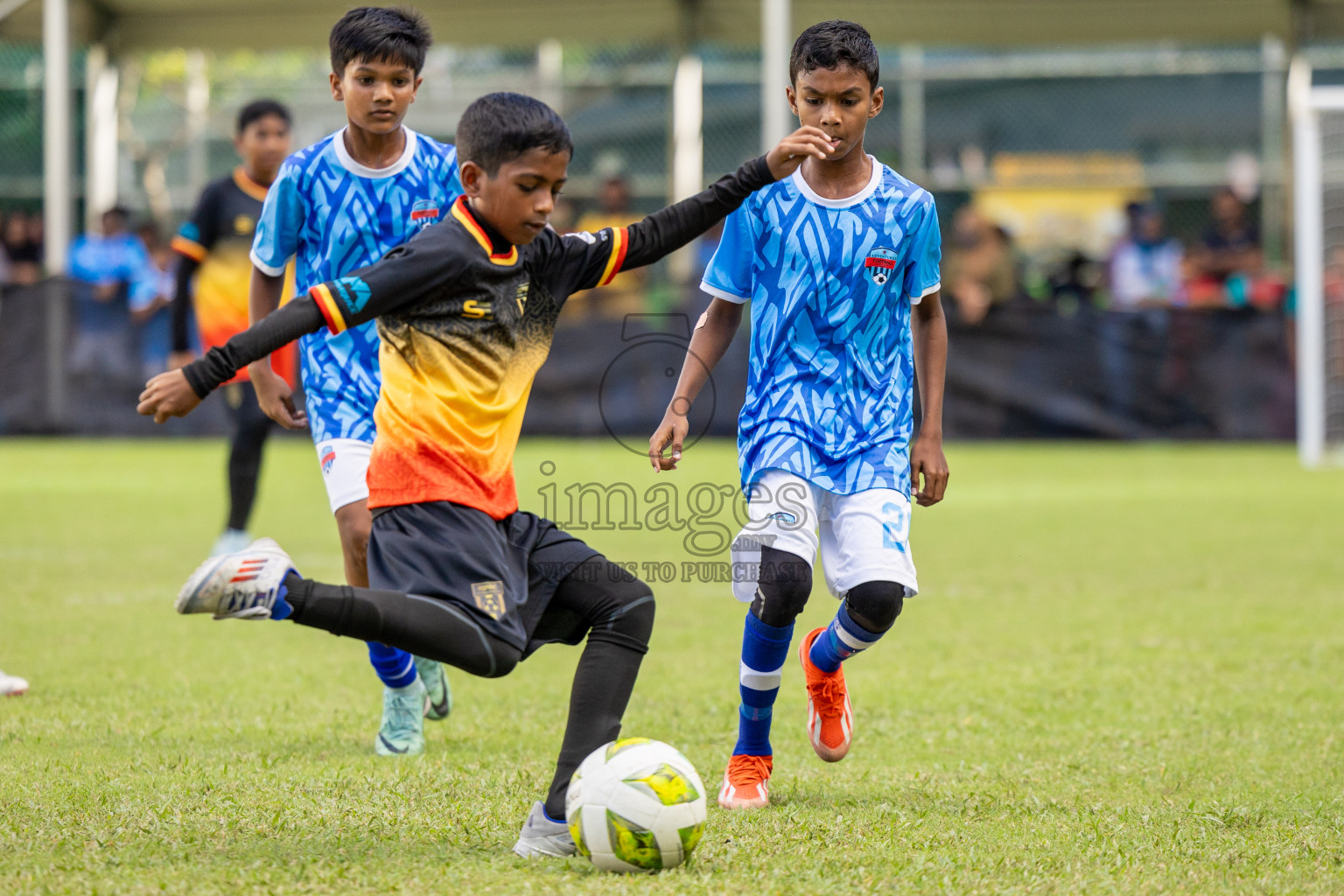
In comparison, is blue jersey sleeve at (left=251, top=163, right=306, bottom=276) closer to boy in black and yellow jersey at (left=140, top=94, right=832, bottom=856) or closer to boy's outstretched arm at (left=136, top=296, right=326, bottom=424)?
boy in black and yellow jersey at (left=140, top=94, right=832, bottom=856)

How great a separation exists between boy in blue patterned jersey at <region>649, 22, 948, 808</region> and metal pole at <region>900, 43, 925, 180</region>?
15845 millimetres

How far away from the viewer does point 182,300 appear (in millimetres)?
7793

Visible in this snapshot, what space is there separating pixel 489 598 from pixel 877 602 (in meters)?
1.12

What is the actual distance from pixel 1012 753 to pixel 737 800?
0.99 metres

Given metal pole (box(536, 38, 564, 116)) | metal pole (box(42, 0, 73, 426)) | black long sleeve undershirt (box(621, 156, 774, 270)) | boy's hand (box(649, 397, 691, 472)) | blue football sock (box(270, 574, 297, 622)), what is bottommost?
blue football sock (box(270, 574, 297, 622))

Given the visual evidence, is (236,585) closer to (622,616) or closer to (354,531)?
(622,616)

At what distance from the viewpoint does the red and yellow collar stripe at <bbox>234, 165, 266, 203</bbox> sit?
308 inches

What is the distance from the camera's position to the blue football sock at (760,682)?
410cm

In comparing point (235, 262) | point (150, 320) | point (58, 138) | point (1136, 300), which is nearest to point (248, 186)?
point (235, 262)

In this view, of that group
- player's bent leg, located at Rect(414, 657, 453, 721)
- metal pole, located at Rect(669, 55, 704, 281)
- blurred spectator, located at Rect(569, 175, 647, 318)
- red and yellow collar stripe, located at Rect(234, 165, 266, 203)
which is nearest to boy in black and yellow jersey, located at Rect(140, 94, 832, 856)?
player's bent leg, located at Rect(414, 657, 453, 721)

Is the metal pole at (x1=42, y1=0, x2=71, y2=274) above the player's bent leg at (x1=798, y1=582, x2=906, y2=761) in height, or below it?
above

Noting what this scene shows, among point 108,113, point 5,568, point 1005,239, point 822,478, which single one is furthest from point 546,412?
point 822,478

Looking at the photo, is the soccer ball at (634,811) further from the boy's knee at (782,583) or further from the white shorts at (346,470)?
the white shorts at (346,470)

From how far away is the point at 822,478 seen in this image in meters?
4.07
